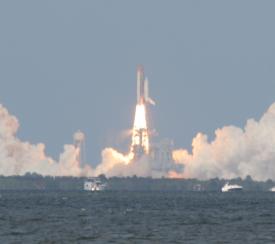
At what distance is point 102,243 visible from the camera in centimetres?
14775

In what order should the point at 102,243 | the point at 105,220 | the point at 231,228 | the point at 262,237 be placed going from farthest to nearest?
1. the point at 105,220
2. the point at 231,228
3. the point at 262,237
4. the point at 102,243

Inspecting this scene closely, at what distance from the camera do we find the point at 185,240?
502 feet

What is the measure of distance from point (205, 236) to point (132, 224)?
2408 centimetres

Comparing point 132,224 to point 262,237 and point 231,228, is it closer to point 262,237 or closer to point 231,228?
point 231,228

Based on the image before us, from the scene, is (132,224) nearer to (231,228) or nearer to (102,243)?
(231,228)

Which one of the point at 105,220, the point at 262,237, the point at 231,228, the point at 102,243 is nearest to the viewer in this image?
the point at 102,243

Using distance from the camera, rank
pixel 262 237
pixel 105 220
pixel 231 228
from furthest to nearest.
→ pixel 105 220, pixel 231 228, pixel 262 237

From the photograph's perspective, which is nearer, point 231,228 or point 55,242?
point 55,242

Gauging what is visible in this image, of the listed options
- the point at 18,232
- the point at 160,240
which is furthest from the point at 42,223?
the point at 160,240

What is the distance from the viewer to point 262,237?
520ft

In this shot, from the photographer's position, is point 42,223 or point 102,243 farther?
point 42,223

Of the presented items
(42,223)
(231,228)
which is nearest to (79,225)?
(42,223)

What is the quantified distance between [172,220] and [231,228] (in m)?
20.3

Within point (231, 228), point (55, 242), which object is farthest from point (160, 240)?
point (231, 228)
